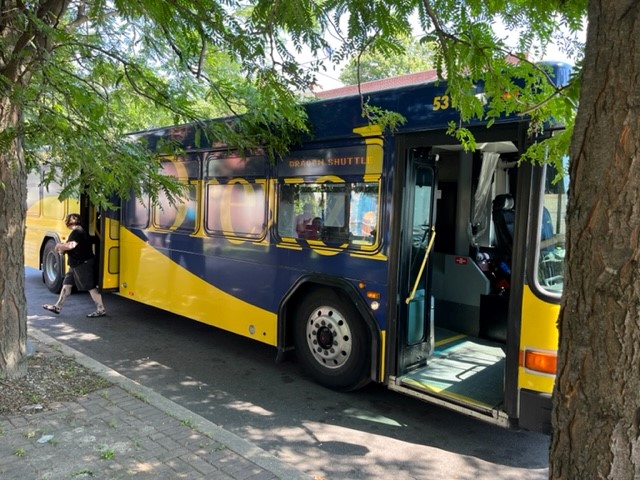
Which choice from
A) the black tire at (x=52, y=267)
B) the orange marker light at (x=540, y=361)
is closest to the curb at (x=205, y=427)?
the orange marker light at (x=540, y=361)

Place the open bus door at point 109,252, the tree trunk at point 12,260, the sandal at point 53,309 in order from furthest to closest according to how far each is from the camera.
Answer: the sandal at point 53,309 < the open bus door at point 109,252 < the tree trunk at point 12,260

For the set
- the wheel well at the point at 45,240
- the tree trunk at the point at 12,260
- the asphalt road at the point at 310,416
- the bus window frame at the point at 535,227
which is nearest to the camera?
the bus window frame at the point at 535,227

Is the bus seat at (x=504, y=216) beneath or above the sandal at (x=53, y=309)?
above

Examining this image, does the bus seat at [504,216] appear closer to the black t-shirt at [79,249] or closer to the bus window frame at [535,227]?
the bus window frame at [535,227]

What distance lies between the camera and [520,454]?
4262 millimetres

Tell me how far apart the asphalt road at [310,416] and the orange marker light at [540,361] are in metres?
0.79

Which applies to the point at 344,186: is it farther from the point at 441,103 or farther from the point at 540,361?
the point at 540,361

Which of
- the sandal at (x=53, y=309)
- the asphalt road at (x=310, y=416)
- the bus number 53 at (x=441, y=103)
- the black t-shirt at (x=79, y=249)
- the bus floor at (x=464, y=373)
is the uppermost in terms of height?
the bus number 53 at (x=441, y=103)

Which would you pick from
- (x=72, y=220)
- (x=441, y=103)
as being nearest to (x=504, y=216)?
(x=441, y=103)

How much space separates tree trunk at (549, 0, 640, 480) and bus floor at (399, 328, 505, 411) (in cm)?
269

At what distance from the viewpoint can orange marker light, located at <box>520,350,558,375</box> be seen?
380 centimetres

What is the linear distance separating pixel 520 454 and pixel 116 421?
309 cm

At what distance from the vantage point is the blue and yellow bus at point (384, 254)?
13.1 feet

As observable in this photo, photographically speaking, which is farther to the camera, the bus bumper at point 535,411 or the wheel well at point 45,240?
the wheel well at point 45,240
